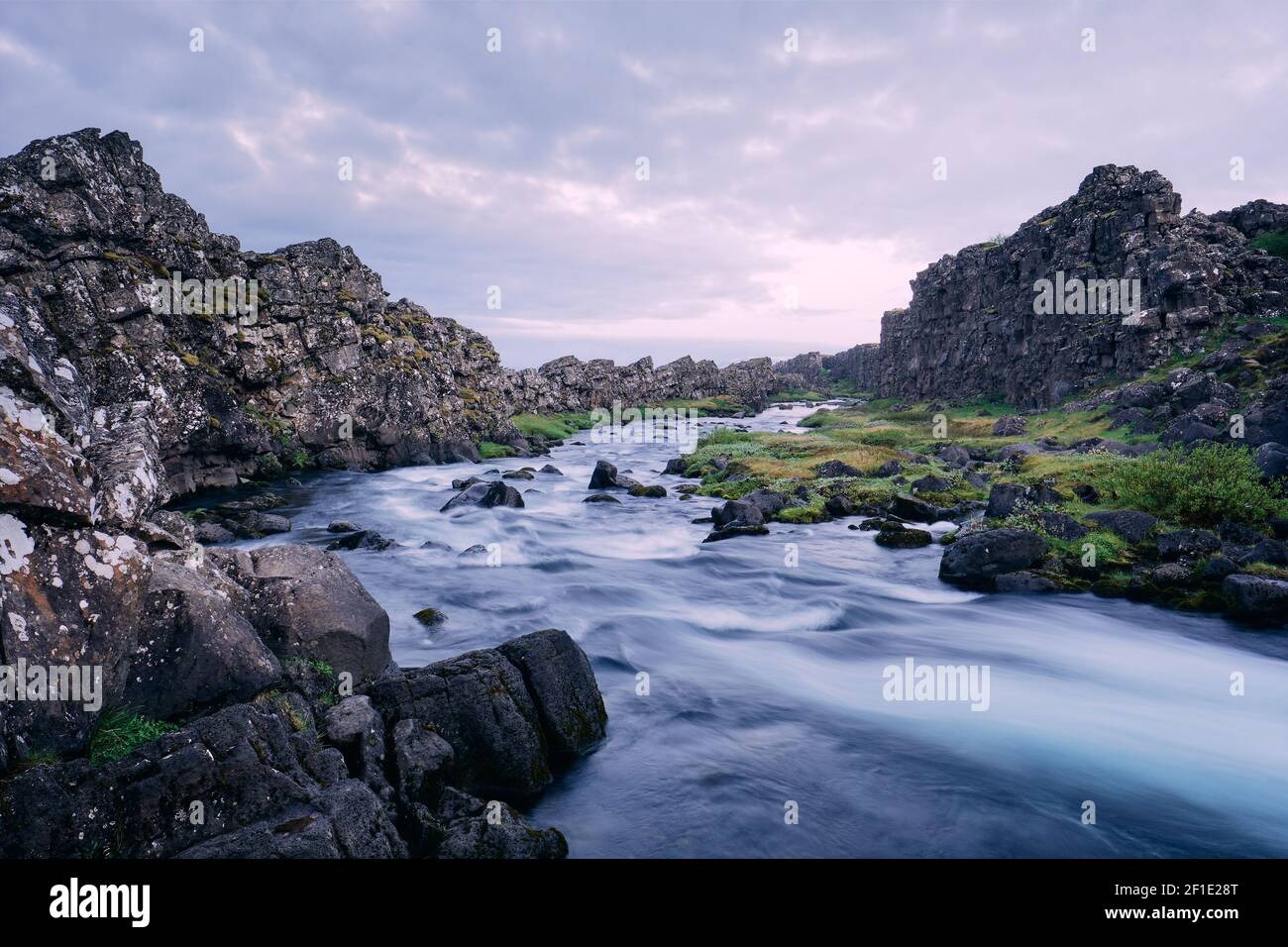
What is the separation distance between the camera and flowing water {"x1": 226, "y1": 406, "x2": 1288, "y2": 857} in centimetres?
984

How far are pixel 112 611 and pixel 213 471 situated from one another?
112 feet

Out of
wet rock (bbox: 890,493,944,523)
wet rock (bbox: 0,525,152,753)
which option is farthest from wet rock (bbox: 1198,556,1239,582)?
wet rock (bbox: 0,525,152,753)

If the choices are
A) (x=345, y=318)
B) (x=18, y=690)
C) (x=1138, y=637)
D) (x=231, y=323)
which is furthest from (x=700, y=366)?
(x=18, y=690)

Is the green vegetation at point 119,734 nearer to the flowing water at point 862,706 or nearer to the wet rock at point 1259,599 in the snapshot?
the flowing water at point 862,706

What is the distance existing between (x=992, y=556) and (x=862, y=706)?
10547 millimetres

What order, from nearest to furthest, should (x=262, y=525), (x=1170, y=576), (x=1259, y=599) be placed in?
(x=1259, y=599) → (x=1170, y=576) → (x=262, y=525)

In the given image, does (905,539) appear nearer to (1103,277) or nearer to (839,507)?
(839,507)

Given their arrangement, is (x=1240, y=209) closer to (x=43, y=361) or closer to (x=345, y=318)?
(x=345, y=318)

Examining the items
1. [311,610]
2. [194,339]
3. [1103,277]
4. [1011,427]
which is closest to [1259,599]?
[311,610]

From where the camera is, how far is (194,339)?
40.9 meters

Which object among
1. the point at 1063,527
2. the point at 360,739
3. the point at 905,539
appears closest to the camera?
the point at 360,739

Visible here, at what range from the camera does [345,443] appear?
1957 inches

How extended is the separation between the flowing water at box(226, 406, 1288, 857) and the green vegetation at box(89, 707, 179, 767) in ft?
17.6

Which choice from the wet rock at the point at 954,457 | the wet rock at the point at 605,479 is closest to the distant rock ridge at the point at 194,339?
the wet rock at the point at 605,479
